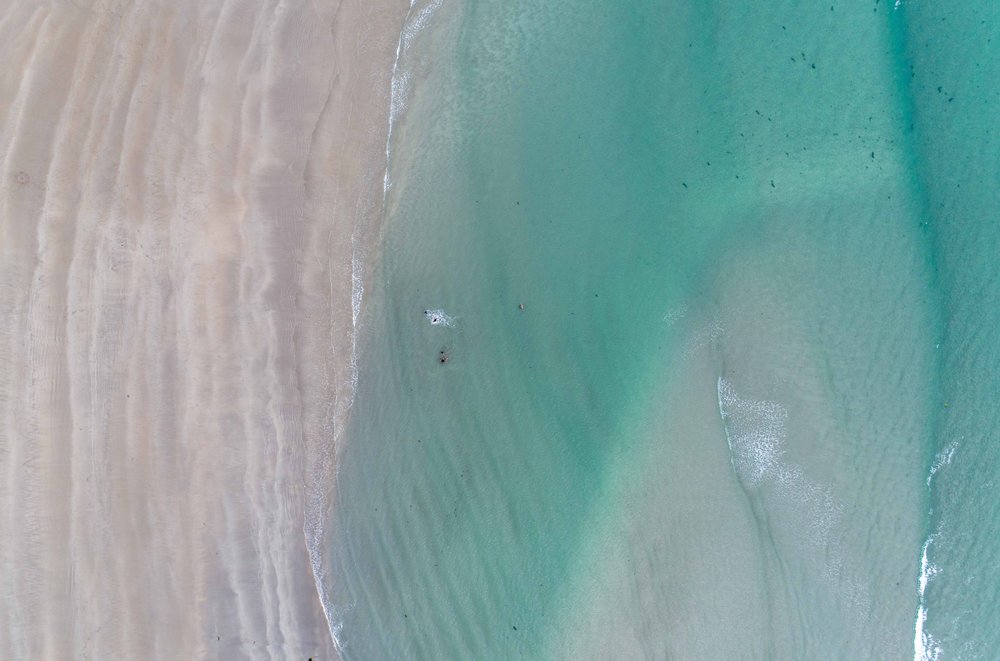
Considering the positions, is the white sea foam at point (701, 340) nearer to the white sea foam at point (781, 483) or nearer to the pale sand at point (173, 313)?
the white sea foam at point (781, 483)

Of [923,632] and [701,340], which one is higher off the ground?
[701,340]

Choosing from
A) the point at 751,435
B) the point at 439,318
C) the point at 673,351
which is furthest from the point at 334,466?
the point at 751,435

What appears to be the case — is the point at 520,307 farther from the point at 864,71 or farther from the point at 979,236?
the point at 979,236

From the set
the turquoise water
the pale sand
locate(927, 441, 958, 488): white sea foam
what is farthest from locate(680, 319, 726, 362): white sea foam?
the pale sand

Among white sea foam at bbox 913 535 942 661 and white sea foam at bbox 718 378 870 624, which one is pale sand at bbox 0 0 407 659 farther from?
white sea foam at bbox 913 535 942 661

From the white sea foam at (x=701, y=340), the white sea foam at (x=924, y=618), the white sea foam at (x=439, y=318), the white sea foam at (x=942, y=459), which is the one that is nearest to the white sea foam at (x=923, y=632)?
the white sea foam at (x=924, y=618)

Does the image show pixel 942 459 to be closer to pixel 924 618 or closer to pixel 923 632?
pixel 924 618

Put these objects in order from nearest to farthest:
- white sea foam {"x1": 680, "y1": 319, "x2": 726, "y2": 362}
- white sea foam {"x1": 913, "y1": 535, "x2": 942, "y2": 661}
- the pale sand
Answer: the pale sand < white sea foam {"x1": 680, "y1": 319, "x2": 726, "y2": 362} < white sea foam {"x1": 913, "y1": 535, "x2": 942, "y2": 661}
